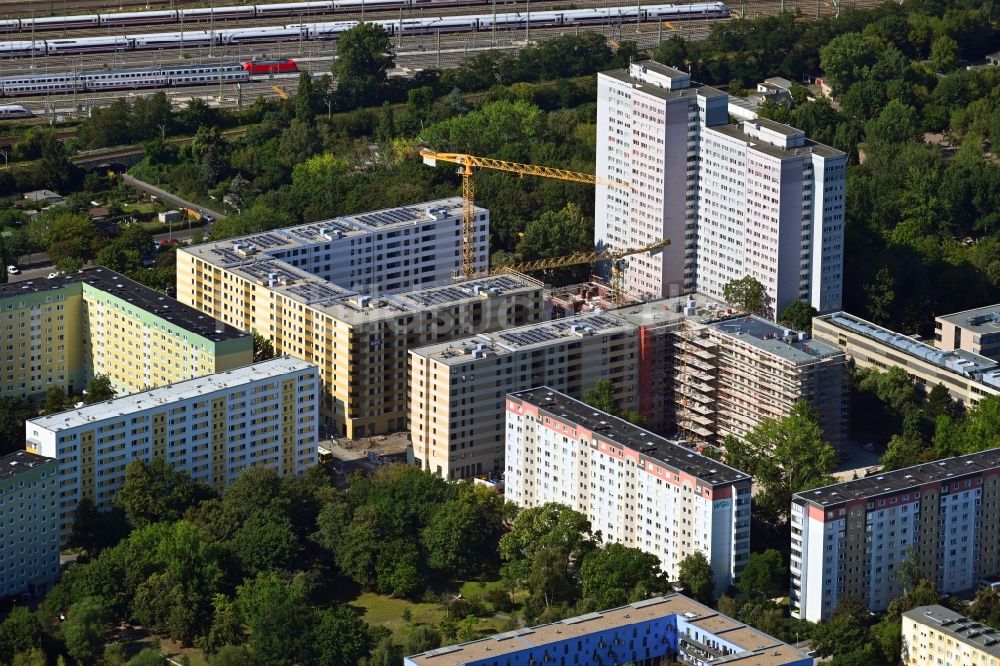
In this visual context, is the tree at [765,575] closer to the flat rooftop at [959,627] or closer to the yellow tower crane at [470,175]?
the flat rooftop at [959,627]

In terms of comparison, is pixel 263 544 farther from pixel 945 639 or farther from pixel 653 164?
pixel 653 164

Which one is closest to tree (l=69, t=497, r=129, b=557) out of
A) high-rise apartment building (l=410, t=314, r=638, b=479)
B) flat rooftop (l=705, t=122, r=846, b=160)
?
high-rise apartment building (l=410, t=314, r=638, b=479)

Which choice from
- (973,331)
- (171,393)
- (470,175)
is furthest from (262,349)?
(973,331)

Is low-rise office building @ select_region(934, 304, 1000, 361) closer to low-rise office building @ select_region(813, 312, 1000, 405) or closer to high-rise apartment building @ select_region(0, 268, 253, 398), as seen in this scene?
Answer: low-rise office building @ select_region(813, 312, 1000, 405)

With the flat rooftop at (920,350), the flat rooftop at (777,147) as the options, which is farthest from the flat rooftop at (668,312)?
the flat rooftop at (777,147)

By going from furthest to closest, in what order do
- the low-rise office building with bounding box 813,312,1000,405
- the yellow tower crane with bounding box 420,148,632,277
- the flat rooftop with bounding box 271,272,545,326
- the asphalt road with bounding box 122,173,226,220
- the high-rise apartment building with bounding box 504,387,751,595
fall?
1. the asphalt road with bounding box 122,173,226,220
2. the yellow tower crane with bounding box 420,148,632,277
3. the flat rooftop with bounding box 271,272,545,326
4. the low-rise office building with bounding box 813,312,1000,405
5. the high-rise apartment building with bounding box 504,387,751,595

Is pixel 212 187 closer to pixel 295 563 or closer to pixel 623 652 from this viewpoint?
pixel 295 563

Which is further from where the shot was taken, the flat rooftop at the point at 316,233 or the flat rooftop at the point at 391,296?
the flat rooftop at the point at 316,233
